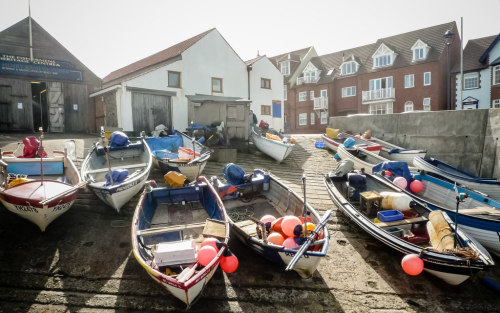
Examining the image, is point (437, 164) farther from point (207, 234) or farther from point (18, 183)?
point (18, 183)

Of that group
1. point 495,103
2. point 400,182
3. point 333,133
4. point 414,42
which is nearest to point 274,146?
point 333,133

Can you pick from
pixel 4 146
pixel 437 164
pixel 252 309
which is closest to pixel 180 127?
pixel 4 146

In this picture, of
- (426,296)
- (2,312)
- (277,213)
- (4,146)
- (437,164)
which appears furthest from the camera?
(4,146)

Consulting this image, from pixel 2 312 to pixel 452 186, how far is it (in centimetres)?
1086

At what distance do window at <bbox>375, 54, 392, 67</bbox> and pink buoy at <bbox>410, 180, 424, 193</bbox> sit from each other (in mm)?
26151

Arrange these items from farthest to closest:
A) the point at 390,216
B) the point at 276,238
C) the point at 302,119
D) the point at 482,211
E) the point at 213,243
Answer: the point at 302,119 < the point at 482,211 < the point at 390,216 < the point at 276,238 < the point at 213,243

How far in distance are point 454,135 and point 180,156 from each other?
13052 millimetres

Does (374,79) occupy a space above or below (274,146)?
above

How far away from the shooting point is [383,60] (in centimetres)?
3098

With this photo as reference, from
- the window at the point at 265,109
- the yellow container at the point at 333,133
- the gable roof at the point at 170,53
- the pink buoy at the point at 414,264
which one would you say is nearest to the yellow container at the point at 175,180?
the pink buoy at the point at 414,264

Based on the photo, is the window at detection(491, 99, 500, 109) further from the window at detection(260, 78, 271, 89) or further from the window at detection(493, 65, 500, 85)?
the window at detection(260, 78, 271, 89)

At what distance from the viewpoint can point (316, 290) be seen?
512 cm

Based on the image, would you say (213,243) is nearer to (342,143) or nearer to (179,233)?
(179,233)

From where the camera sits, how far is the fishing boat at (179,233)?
13.8 feet
